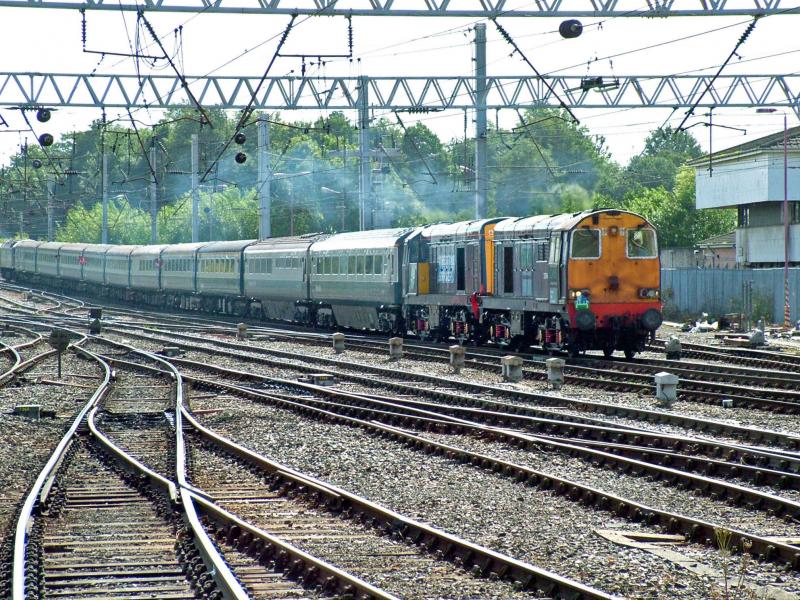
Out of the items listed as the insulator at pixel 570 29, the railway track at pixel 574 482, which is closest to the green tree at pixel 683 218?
the insulator at pixel 570 29

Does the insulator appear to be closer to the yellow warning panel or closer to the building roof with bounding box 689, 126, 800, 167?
the yellow warning panel

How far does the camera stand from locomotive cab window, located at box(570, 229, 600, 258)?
23859 mm

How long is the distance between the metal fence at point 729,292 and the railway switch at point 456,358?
47.5ft

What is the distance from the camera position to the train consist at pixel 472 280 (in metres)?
24.1

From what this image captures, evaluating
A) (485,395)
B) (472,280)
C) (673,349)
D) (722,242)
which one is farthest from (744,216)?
(485,395)

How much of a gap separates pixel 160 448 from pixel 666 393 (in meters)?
7.47

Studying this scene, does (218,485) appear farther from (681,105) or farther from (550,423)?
(681,105)

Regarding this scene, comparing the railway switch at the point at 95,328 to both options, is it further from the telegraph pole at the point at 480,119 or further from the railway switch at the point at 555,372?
the railway switch at the point at 555,372

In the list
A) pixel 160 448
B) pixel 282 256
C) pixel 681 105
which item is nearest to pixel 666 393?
pixel 160 448

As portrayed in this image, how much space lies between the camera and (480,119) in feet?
104

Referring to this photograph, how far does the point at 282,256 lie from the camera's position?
138ft

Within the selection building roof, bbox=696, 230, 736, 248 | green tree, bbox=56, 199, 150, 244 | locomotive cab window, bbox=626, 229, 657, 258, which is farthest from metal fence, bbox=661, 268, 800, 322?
green tree, bbox=56, 199, 150, 244

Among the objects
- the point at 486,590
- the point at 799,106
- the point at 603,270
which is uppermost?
the point at 799,106

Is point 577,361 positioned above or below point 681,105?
below
